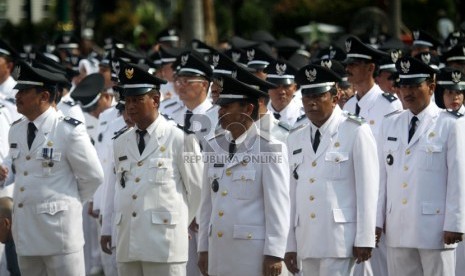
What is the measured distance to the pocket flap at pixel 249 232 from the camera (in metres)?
8.11

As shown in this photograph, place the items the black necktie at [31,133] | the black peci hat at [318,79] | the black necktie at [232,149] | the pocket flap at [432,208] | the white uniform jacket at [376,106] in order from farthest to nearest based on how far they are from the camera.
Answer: the white uniform jacket at [376,106] → the black necktie at [31,133] → the pocket flap at [432,208] → the black peci hat at [318,79] → the black necktie at [232,149]

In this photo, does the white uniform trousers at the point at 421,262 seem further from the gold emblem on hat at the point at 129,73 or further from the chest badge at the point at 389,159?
the gold emblem on hat at the point at 129,73

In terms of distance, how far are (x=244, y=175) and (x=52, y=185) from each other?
1905 millimetres

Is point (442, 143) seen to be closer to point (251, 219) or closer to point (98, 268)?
point (251, 219)

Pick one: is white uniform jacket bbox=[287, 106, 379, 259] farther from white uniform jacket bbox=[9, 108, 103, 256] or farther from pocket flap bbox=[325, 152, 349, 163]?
white uniform jacket bbox=[9, 108, 103, 256]

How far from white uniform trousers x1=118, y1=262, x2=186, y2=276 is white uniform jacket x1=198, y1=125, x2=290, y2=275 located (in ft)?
1.29

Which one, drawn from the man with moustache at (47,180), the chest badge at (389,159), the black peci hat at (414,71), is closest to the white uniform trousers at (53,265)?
the man with moustache at (47,180)

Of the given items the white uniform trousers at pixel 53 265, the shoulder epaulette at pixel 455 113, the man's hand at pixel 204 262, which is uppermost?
the shoulder epaulette at pixel 455 113

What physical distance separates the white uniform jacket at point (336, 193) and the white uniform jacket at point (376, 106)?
236 centimetres

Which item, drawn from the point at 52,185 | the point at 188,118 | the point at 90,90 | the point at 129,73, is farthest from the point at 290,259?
the point at 90,90

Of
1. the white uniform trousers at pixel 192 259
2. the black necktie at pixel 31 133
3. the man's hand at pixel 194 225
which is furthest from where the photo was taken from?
the white uniform trousers at pixel 192 259

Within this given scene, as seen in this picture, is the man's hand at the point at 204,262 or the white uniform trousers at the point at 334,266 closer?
the man's hand at the point at 204,262

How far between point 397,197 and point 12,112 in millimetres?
4737

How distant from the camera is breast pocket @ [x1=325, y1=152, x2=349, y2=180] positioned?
8.71 metres
